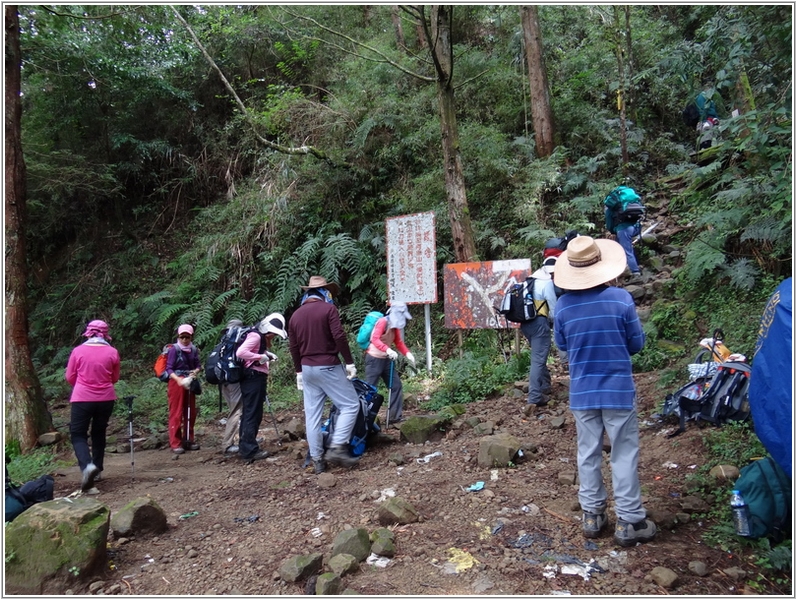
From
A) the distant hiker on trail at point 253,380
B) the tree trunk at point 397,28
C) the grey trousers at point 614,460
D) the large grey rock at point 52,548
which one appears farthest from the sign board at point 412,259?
the tree trunk at point 397,28

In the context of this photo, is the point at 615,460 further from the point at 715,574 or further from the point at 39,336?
the point at 39,336

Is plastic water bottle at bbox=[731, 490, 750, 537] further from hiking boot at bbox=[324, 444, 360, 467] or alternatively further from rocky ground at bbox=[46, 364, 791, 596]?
hiking boot at bbox=[324, 444, 360, 467]

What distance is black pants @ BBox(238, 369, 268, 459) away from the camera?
6.33 m

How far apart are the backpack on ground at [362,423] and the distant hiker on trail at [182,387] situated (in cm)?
232

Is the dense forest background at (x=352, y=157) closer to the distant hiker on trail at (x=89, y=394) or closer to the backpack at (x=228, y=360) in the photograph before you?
the backpack at (x=228, y=360)

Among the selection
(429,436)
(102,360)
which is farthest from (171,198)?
(429,436)

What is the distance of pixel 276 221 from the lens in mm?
12773

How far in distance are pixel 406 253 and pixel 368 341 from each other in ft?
8.32

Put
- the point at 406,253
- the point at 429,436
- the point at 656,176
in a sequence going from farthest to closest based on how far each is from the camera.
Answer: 1. the point at 656,176
2. the point at 406,253
3. the point at 429,436

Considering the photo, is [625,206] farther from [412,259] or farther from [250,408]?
[250,408]

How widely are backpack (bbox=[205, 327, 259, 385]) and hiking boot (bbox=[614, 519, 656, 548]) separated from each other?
15.0 ft

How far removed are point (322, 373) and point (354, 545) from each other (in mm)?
2298

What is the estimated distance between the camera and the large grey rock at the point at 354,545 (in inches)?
137

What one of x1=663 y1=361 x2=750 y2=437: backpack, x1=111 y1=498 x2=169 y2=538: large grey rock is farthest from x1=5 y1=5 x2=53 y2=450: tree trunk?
x1=663 y1=361 x2=750 y2=437: backpack
